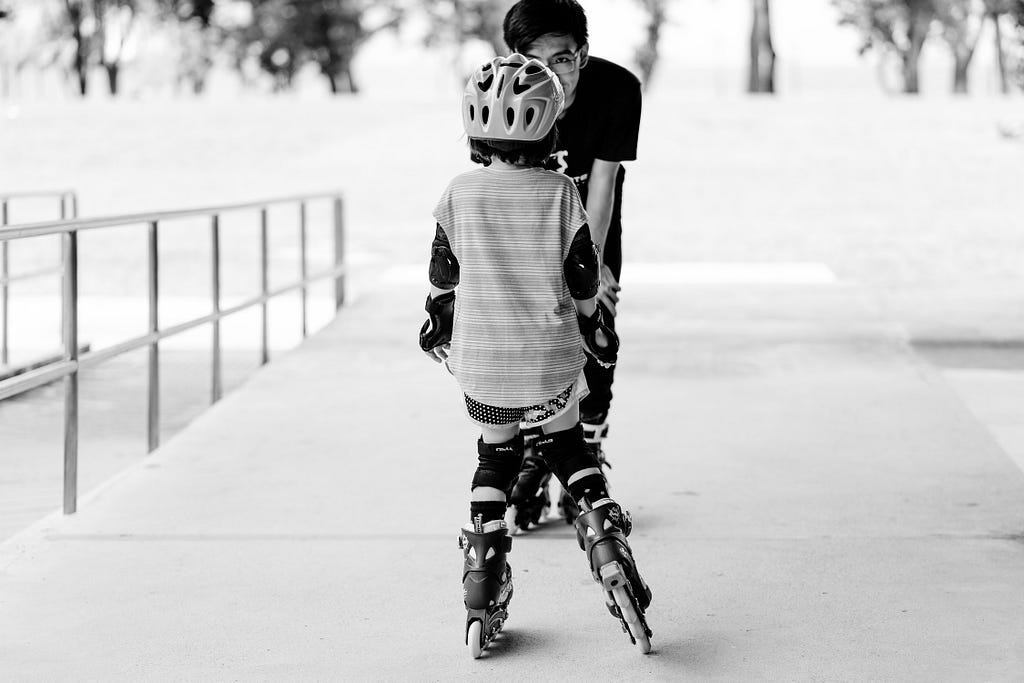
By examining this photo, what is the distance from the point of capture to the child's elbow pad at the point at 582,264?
3.49 m

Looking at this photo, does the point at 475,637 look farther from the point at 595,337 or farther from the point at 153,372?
the point at 153,372

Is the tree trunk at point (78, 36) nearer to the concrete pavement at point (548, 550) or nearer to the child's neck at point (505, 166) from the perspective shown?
the concrete pavement at point (548, 550)

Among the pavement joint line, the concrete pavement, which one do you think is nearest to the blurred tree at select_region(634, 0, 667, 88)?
the pavement joint line

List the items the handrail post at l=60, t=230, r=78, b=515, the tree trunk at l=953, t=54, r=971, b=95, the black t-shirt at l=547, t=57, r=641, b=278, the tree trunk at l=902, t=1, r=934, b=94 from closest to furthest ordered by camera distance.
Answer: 1. the black t-shirt at l=547, t=57, r=641, b=278
2. the handrail post at l=60, t=230, r=78, b=515
3. the tree trunk at l=902, t=1, r=934, b=94
4. the tree trunk at l=953, t=54, r=971, b=95

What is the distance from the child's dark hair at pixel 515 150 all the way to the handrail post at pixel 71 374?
2.18 metres

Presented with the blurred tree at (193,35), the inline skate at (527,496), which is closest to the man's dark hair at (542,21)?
the inline skate at (527,496)

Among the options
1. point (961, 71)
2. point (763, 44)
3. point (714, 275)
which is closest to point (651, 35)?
point (763, 44)

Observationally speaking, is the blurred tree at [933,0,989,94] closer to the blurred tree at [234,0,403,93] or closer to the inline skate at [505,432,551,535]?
the blurred tree at [234,0,403,93]

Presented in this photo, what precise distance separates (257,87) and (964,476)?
203 feet

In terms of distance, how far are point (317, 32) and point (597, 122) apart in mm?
52507

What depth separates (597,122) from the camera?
4527 millimetres

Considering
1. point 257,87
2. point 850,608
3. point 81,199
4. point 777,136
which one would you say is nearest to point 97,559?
point 850,608

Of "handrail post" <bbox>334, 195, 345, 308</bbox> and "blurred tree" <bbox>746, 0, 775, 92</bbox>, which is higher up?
"blurred tree" <bbox>746, 0, 775, 92</bbox>

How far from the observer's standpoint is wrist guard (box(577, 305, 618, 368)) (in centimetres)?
359
